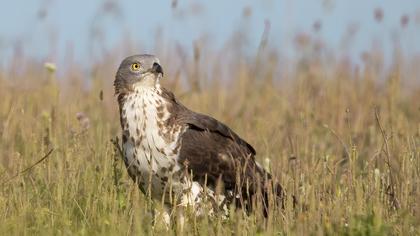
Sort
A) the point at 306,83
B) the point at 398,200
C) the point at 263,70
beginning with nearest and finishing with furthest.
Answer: the point at 398,200, the point at 306,83, the point at 263,70

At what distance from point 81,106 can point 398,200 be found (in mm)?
4795

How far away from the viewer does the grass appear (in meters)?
5.94

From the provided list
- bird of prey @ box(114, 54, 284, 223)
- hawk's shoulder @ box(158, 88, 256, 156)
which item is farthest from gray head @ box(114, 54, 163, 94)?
hawk's shoulder @ box(158, 88, 256, 156)

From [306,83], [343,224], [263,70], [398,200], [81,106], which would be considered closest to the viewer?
[343,224]

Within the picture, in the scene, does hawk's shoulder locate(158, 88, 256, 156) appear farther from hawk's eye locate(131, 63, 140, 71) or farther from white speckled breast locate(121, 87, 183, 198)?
hawk's eye locate(131, 63, 140, 71)

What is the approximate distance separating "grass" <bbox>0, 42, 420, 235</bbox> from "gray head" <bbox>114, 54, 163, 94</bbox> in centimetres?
22

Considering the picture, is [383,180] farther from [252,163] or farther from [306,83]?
[306,83]

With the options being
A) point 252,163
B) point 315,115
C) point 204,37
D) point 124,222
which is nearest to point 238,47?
point 204,37

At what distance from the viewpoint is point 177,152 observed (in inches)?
260

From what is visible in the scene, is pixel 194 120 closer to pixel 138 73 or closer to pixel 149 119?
pixel 149 119

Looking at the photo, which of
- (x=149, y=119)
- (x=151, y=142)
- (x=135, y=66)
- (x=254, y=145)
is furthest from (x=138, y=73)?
(x=254, y=145)

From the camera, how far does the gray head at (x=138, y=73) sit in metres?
6.95

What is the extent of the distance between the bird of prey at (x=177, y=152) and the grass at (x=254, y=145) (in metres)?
0.18

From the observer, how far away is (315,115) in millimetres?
10758
